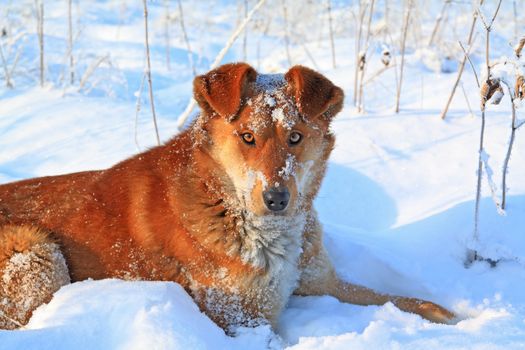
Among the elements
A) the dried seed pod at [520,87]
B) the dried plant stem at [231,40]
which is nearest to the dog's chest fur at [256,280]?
the dried seed pod at [520,87]

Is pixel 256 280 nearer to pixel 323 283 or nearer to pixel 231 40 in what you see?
pixel 323 283

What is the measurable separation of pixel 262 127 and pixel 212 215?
57 cm

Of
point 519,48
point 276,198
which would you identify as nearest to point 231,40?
point 519,48

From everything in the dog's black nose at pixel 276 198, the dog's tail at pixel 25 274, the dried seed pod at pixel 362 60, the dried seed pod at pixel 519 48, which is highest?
the dried seed pod at pixel 519 48

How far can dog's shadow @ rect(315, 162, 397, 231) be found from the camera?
4.52m

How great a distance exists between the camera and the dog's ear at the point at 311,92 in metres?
2.91

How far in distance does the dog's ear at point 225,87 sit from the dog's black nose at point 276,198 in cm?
49

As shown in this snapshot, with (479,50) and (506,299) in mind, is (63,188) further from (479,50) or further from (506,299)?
(479,50)

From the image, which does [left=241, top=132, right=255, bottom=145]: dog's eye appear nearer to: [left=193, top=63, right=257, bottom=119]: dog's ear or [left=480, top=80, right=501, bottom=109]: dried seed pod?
[left=193, top=63, right=257, bottom=119]: dog's ear

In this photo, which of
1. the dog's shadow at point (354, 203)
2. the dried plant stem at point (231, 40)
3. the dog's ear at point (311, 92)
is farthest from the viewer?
the dried plant stem at point (231, 40)

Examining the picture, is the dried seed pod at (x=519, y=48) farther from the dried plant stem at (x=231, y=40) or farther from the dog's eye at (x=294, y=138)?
the dried plant stem at (x=231, y=40)

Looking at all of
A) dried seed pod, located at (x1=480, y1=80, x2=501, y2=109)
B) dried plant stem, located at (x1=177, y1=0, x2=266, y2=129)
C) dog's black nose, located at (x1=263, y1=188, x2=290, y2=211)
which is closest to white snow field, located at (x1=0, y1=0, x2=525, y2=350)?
dried seed pod, located at (x1=480, y1=80, x2=501, y2=109)

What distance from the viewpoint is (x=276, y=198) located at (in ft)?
8.84

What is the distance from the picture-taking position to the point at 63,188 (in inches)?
130
